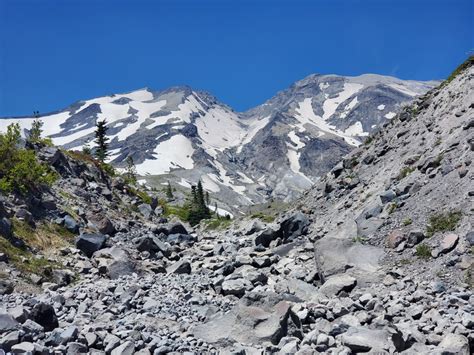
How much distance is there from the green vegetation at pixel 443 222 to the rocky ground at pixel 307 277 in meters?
0.08

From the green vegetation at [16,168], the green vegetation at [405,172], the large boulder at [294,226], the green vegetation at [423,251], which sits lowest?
the green vegetation at [423,251]

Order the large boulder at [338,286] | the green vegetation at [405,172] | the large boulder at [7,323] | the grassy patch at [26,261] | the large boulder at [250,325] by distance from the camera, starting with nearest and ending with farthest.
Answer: the large boulder at [7,323] < the large boulder at [250,325] < the large boulder at [338,286] < the grassy patch at [26,261] < the green vegetation at [405,172]

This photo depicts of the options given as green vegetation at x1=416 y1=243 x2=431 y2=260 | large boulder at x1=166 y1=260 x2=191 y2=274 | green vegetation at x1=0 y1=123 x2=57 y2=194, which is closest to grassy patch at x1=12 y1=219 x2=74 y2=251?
green vegetation at x1=0 y1=123 x2=57 y2=194

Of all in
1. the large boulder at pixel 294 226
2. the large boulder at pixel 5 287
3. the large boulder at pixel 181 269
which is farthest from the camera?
the large boulder at pixel 294 226

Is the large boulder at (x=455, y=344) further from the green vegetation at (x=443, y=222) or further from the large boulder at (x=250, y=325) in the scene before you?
the green vegetation at (x=443, y=222)

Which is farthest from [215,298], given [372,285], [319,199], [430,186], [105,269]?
[319,199]

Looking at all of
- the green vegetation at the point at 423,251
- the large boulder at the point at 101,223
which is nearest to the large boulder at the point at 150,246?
the large boulder at the point at 101,223

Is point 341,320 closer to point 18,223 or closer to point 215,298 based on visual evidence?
point 215,298

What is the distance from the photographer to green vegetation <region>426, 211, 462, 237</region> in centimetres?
2188

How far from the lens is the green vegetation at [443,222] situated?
71.8 ft

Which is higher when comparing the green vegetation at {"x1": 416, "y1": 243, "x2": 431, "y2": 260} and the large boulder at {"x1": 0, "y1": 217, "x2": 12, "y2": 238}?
the large boulder at {"x1": 0, "y1": 217, "x2": 12, "y2": 238}

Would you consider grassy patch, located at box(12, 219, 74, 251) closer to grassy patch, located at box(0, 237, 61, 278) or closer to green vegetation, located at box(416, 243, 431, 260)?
grassy patch, located at box(0, 237, 61, 278)

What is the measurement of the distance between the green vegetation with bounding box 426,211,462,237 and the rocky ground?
78 millimetres

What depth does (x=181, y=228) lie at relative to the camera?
49156 mm
